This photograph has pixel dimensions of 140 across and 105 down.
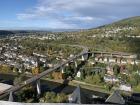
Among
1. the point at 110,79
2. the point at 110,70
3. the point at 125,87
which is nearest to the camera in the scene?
the point at 125,87

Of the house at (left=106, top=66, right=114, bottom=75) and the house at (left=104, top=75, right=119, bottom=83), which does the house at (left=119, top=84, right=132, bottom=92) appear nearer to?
the house at (left=104, top=75, right=119, bottom=83)

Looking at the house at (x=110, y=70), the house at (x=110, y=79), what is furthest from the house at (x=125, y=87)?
the house at (x=110, y=70)

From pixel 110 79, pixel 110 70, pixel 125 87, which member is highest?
pixel 110 70

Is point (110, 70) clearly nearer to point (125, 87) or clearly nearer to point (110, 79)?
point (110, 79)

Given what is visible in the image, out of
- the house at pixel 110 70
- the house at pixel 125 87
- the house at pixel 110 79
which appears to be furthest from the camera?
the house at pixel 110 70

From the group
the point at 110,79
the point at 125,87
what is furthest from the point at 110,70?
the point at 125,87

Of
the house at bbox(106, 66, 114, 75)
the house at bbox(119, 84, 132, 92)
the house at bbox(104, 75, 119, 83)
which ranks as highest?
the house at bbox(106, 66, 114, 75)

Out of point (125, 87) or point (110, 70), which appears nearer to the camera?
point (125, 87)

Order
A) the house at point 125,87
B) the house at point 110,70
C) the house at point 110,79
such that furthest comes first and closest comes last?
the house at point 110,70 < the house at point 110,79 < the house at point 125,87

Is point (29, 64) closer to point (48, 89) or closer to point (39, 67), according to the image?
point (39, 67)

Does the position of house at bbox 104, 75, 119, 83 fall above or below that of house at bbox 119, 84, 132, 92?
above

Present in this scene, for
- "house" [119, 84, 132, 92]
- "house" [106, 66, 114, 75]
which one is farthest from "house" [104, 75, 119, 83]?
"house" [106, 66, 114, 75]

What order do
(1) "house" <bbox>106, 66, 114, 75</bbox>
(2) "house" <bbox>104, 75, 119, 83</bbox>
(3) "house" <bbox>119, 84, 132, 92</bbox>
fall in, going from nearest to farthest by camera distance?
(3) "house" <bbox>119, 84, 132, 92</bbox>
(2) "house" <bbox>104, 75, 119, 83</bbox>
(1) "house" <bbox>106, 66, 114, 75</bbox>

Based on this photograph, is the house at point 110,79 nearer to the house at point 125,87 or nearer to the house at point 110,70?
the house at point 125,87
